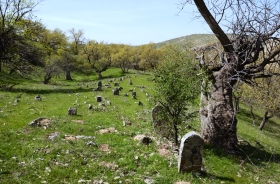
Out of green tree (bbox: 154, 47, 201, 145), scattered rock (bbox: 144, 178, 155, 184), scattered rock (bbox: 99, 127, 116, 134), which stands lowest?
scattered rock (bbox: 144, 178, 155, 184)

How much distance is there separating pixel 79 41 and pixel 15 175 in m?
99.3

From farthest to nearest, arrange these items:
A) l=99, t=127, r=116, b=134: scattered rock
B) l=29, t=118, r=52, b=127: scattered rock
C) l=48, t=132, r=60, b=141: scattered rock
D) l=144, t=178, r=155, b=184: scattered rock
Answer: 1. l=99, t=127, r=116, b=134: scattered rock
2. l=29, t=118, r=52, b=127: scattered rock
3. l=48, t=132, r=60, b=141: scattered rock
4. l=144, t=178, r=155, b=184: scattered rock

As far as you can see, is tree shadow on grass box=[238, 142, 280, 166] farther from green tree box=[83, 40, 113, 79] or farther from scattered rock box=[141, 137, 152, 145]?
green tree box=[83, 40, 113, 79]

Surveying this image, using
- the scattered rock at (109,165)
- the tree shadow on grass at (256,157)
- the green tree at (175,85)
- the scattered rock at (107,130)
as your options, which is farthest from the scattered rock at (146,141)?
the tree shadow on grass at (256,157)

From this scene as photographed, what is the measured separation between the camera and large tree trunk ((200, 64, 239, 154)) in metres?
12.8

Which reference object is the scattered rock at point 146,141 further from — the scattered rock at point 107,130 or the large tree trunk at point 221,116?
the large tree trunk at point 221,116

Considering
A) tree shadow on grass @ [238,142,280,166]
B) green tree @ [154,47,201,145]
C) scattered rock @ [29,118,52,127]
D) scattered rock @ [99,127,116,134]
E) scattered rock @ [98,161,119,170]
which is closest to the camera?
scattered rock @ [98,161,119,170]

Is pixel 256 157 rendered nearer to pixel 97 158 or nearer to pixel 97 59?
pixel 97 158

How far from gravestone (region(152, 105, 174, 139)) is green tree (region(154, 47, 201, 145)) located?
28cm

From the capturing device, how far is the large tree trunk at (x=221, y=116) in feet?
42.1

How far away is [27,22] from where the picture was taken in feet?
98.4

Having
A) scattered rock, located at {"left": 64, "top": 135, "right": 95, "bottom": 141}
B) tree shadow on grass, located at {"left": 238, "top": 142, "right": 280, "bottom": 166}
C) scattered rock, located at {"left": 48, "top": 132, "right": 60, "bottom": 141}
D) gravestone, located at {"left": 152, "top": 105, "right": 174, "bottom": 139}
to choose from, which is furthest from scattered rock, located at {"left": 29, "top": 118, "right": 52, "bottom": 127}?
tree shadow on grass, located at {"left": 238, "top": 142, "right": 280, "bottom": 166}

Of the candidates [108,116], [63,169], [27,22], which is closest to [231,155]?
[63,169]

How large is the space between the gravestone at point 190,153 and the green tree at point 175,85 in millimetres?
2338
